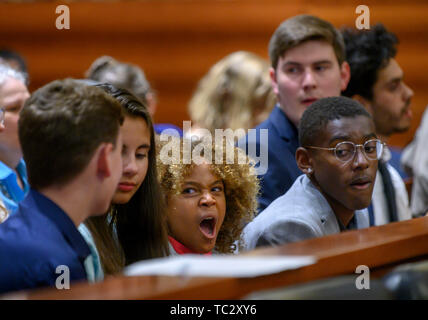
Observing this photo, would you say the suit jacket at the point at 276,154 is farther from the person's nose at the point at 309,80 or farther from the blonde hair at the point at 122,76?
the blonde hair at the point at 122,76

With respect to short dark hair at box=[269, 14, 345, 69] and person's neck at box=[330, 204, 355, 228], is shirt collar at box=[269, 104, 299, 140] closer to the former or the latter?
short dark hair at box=[269, 14, 345, 69]

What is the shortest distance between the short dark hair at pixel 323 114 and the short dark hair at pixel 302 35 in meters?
0.70

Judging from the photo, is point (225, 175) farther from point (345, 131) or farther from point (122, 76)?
point (122, 76)

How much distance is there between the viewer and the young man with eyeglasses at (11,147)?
2.60 meters

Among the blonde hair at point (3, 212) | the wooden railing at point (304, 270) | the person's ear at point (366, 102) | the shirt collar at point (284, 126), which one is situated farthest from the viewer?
the person's ear at point (366, 102)

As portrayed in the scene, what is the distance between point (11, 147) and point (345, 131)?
1.33 metres

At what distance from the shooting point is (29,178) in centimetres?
164

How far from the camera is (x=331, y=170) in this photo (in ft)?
7.41

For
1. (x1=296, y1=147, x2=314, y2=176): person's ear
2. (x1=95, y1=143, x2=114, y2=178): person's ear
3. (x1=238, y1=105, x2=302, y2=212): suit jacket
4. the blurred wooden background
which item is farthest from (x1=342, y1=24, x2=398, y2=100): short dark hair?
the blurred wooden background

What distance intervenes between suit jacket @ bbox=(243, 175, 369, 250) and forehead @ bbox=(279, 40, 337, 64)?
810 millimetres

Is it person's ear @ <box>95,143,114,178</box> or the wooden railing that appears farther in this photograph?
person's ear @ <box>95,143,114,178</box>

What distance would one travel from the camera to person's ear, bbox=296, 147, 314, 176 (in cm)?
233

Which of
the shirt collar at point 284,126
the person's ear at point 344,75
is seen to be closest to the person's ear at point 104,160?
the shirt collar at point 284,126

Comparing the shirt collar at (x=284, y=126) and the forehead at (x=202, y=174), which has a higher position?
the shirt collar at (x=284, y=126)
